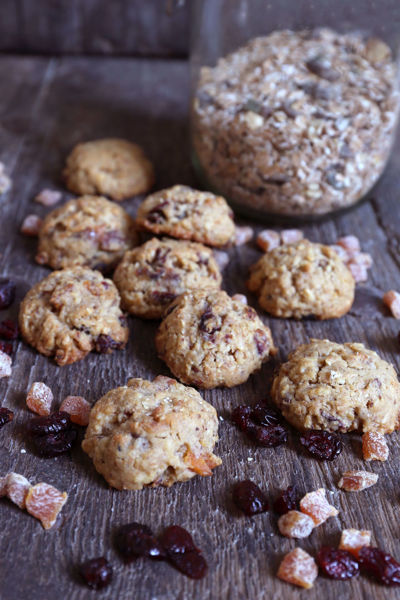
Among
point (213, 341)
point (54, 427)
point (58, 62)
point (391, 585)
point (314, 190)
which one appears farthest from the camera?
point (58, 62)

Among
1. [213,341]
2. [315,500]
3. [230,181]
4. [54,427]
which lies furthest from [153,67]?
[315,500]

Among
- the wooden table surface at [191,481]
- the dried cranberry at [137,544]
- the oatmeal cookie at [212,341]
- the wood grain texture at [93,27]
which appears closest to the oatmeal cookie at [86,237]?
the wooden table surface at [191,481]

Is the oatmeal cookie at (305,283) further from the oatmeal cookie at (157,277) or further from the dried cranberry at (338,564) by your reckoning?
the dried cranberry at (338,564)

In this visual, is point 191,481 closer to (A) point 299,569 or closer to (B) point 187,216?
(A) point 299,569

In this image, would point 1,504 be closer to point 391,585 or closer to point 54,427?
point 54,427

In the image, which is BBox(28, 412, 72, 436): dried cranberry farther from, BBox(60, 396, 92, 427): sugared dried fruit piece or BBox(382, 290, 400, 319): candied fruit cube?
BBox(382, 290, 400, 319): candied fruit cube

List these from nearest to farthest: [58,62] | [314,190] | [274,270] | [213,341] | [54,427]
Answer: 1. [54,427]
2. [213,341]
3. [274,270]
4. [314,190]
5. [58,62]

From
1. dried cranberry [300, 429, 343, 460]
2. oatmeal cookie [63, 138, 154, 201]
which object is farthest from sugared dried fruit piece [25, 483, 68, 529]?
oatmeal cookie [63, 138, 154, 201]
